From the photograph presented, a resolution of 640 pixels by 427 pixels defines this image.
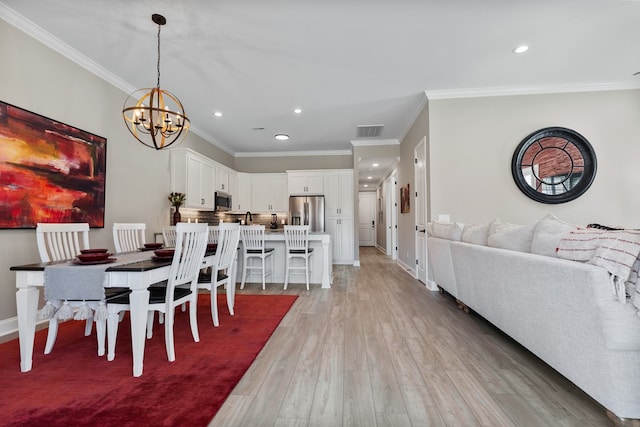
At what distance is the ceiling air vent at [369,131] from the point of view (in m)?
5.56

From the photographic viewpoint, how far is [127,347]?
226 cm

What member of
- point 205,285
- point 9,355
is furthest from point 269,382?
point 9,355

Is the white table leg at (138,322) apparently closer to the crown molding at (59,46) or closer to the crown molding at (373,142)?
the crown molding at (59,46)

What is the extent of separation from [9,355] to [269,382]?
6.52ft

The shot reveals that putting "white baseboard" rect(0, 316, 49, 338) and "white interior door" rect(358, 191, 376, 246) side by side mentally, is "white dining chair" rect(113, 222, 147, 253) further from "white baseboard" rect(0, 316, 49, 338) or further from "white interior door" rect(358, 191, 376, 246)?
"white interior door" rect(358, 191, 376, 246)

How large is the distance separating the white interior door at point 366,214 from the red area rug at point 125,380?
1010 cm

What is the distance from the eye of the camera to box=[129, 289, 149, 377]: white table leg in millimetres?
1785

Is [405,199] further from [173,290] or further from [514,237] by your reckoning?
[173,290]

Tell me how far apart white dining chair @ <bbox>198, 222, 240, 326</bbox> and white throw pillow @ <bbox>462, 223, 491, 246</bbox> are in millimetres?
2273

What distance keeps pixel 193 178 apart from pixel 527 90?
5.31 metres

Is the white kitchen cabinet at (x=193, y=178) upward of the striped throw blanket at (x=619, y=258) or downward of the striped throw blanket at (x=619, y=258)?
upward

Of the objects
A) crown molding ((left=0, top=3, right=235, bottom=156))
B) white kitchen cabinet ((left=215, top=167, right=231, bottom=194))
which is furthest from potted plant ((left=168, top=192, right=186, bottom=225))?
crown molding ((left=0, top=3, right=235, bottom=156))

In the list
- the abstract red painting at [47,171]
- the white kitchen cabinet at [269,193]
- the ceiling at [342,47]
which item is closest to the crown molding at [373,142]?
the ceiling at [342,47]

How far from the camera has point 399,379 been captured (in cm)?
177
